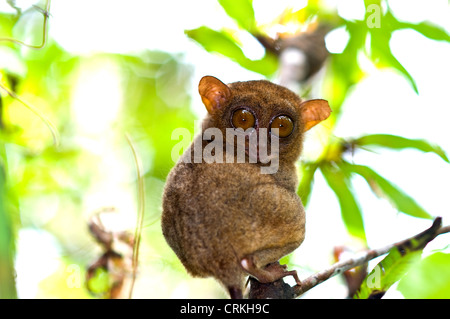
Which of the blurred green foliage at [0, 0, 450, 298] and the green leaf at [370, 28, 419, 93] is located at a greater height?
the green leaf at [370, 28, 419, 93]

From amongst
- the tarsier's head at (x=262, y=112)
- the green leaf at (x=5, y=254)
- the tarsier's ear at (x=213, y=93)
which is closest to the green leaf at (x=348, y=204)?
the tarsier's head at (x=262, y=112)

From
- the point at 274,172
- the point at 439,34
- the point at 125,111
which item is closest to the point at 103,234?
the point at 274,172

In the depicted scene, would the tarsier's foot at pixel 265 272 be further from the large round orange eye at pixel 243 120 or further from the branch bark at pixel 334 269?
the large round orange eye at pixel 243 120

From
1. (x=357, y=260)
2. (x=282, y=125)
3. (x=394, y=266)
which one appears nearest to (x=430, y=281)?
(x=394, y=266)

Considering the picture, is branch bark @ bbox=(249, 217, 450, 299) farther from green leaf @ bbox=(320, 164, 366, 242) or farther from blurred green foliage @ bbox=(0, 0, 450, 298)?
green leaf @ bbox=(320, 164, 366, 242)

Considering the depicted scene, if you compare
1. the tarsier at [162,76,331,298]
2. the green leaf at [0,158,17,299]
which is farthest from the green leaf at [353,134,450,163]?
the green leaf at [0,158,17,299]

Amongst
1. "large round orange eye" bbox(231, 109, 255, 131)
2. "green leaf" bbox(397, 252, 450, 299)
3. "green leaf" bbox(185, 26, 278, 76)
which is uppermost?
"green leaf" bbox(185, 26, 278, 76)
